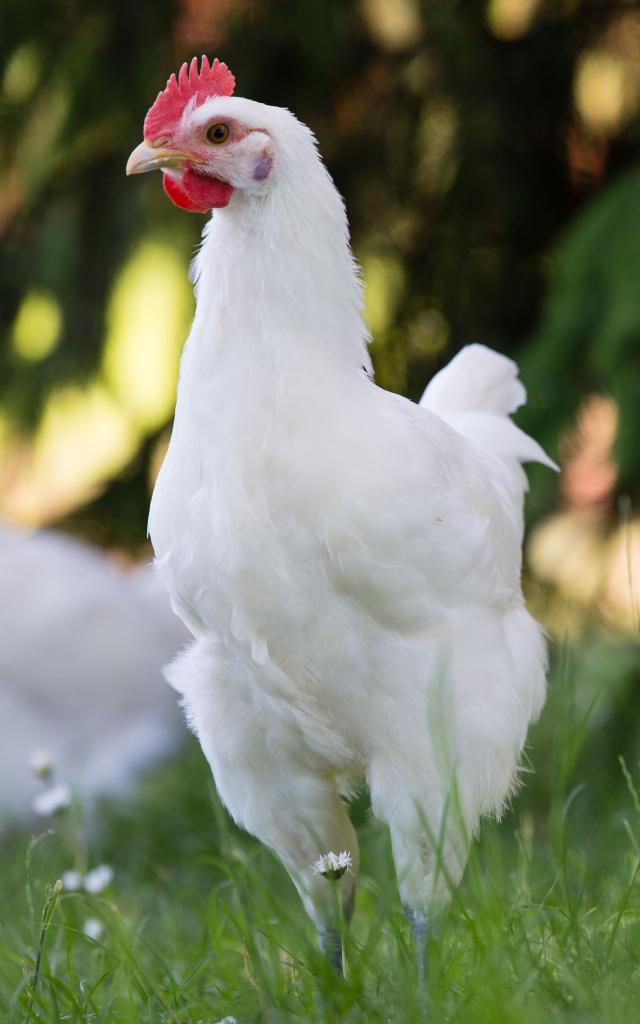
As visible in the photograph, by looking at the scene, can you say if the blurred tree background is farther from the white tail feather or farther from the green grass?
the green grass

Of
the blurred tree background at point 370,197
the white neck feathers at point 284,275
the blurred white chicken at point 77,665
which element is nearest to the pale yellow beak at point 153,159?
the white neck feathers at point 284,275

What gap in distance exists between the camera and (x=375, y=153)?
5.06 metres

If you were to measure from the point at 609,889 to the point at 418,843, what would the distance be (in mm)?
584

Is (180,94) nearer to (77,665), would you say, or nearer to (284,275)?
(284,275)

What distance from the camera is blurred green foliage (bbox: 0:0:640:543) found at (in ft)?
15.3

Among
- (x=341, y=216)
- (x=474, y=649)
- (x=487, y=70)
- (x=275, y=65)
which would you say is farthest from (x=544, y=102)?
(x=474, y=649)

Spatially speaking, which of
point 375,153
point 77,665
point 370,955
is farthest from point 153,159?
point 77,665

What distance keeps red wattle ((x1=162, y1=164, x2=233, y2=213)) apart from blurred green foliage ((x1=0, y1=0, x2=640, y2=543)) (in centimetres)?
183

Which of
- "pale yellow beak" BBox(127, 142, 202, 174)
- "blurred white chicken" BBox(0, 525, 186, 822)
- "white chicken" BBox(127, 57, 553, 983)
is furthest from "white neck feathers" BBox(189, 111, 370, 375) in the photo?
"blurred white chicken" BBox(0, 525, 186, 822)

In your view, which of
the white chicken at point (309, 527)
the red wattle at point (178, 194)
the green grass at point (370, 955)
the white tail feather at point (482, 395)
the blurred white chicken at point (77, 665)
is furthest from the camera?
the blurred white chicken at point (77, 665)

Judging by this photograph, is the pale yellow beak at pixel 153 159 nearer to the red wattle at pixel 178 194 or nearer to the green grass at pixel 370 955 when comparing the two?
the red wattle at pixel 178 194

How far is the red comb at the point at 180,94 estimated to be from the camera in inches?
102

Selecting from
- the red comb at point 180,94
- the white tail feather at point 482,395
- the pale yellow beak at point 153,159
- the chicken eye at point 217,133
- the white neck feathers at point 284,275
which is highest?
the red comb at point 180,94

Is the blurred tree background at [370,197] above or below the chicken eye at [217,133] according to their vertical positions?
below
